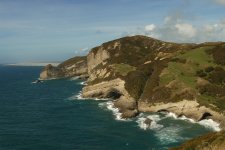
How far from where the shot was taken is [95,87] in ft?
502

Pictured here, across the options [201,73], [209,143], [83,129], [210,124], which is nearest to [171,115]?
[210,124]

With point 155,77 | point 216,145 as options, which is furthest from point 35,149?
point 155,77

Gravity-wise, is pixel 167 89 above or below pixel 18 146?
above

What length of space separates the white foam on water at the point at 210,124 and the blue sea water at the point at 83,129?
176 centimetres

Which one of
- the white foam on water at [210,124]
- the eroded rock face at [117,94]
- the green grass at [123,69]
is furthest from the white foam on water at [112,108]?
the white foam on water at [210,124]

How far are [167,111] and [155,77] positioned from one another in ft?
55.9

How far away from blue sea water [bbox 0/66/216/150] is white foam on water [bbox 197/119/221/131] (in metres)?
1.76

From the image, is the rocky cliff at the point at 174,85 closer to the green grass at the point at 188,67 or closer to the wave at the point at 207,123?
the green grass at the point at 188,67

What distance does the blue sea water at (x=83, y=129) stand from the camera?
84688 millimetres

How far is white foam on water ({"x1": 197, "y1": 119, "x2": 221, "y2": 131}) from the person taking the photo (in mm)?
96369

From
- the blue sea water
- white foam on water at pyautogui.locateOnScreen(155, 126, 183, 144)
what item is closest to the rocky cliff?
the blue sea water

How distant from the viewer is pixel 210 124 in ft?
330

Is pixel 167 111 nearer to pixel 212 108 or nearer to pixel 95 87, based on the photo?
pixel 212 108

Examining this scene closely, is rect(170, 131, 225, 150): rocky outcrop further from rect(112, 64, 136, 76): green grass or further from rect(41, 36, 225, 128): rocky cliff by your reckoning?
rect(112, 64, 136, 76): green grass
